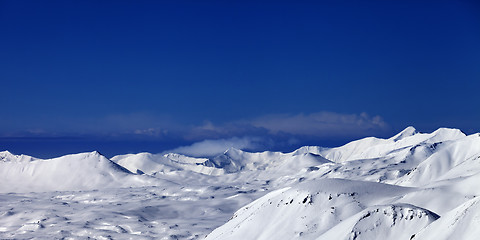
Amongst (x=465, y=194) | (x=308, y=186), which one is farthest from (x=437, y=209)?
(x=308, y=186)

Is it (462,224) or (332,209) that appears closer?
(462,224)

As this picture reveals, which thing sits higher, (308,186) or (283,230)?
(308,186)

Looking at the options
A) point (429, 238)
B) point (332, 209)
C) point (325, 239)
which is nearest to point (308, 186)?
point (332, 209)

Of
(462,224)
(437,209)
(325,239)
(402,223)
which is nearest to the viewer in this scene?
(462,224)

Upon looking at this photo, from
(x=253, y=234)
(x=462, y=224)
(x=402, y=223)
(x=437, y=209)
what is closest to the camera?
(x=462, y=224)

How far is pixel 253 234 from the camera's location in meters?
124

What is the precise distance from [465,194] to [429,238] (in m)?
54.5

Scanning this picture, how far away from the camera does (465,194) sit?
11656cm

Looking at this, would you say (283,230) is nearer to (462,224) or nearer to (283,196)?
(283,196)

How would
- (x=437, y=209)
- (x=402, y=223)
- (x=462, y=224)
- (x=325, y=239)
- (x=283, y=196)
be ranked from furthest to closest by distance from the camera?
(x=283, y=196) < (x=437, y=209) < (x=325, y=239) < (x=402, y=223) < (x=462, y=224)

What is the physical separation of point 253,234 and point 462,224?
65.9 m

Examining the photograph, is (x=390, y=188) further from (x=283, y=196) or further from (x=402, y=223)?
(x=402, y=223)

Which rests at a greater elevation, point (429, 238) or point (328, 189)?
point (328, 189)

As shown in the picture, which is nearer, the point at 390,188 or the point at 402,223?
the point at 402,223
